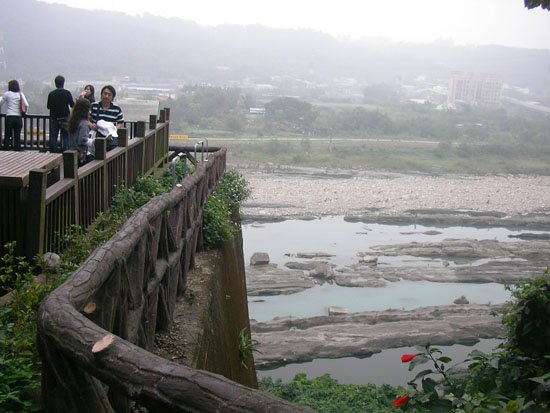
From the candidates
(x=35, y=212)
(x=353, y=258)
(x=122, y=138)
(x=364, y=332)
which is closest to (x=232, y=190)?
(x=122, y=138)

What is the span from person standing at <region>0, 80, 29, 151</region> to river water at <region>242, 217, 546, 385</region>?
14458 millimetres

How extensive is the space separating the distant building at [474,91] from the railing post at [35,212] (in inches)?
5603

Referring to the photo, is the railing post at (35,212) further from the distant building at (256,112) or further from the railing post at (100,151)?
the distant building at (256,112)

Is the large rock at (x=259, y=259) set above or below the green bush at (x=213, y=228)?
below

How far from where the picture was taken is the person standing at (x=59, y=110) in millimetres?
10125

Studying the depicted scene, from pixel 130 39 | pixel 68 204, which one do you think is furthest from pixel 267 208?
pixel 130 39

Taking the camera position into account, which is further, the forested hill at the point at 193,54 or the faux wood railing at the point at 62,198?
the forested hill at the point at 193,54

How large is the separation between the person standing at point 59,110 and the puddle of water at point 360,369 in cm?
1395

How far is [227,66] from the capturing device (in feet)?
488

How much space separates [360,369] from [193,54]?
12921 centimetres

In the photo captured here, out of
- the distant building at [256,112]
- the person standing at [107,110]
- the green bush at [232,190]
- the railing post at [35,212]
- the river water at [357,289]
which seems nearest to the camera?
the railing post at [35,212]

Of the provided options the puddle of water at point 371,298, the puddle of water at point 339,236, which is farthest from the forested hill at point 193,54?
the puddle of water at point 371,298

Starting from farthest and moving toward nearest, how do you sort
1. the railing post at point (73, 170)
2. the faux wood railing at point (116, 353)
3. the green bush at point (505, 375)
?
1. the railing post at point (73, 170)
2. the green bush at point (505, 375)
3. the faux wood railing at point (116, 353)

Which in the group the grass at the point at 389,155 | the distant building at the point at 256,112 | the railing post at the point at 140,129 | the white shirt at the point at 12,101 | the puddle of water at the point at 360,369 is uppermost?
the white shirt at the point at 12,101
